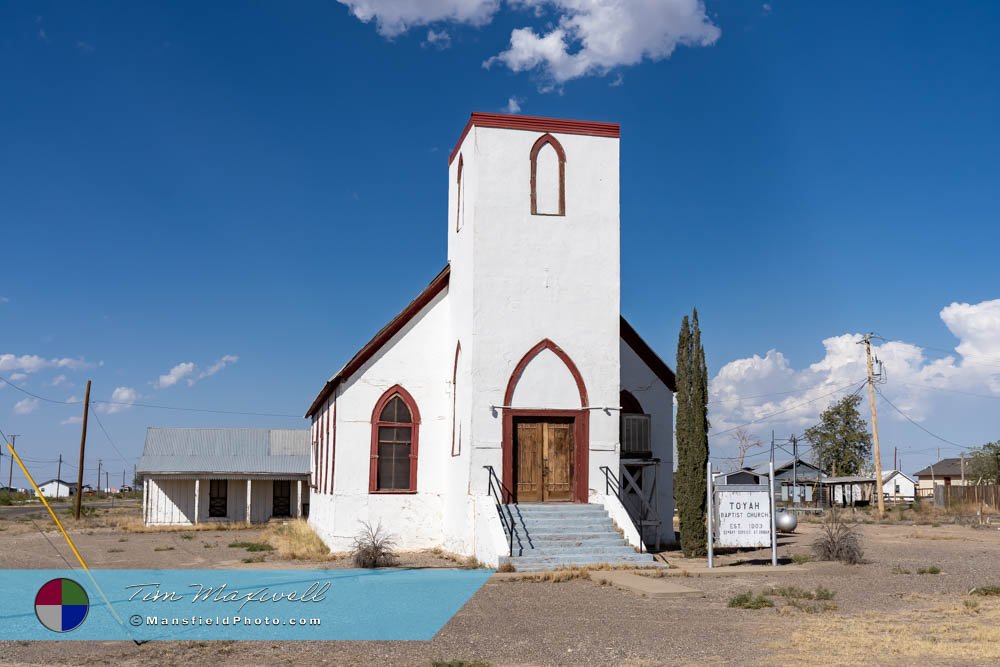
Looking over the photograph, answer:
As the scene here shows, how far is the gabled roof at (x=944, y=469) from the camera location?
95213mm

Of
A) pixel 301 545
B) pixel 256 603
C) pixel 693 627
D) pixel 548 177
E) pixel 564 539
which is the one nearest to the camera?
pixel 693 627

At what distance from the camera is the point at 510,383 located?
21.9 metres

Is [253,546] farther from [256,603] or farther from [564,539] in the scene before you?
[256,603]

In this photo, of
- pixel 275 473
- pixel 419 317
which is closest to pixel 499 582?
pixel 419 317

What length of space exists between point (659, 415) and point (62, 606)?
53.7ft

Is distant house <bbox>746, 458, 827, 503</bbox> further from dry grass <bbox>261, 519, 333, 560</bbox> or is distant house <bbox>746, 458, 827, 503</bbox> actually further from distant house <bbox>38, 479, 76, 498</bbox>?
distant house <bbox>38, 479, 76, 498</bbox>

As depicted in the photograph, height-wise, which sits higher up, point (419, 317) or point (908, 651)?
point (419, 317)

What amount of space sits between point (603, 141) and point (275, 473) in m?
25.0

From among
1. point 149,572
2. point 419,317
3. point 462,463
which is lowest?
point 149,572

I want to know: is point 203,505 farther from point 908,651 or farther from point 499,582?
point 908,651

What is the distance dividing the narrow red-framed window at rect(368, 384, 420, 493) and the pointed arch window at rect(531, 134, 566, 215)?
613 cm

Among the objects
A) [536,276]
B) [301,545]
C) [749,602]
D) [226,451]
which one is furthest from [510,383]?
[226,451]

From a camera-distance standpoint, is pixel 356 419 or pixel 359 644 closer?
pixel 359 644

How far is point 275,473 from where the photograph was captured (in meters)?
41.6
